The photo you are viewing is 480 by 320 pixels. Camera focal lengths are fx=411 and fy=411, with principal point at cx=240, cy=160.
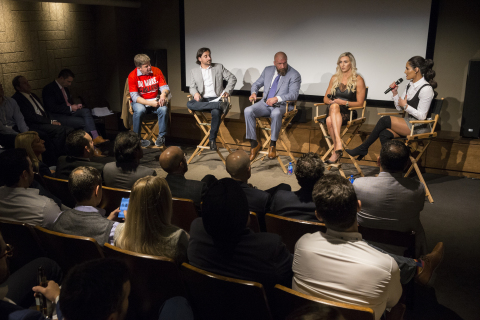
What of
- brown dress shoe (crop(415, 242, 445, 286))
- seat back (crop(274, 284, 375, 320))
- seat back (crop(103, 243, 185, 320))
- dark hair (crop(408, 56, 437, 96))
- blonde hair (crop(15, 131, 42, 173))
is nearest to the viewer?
seat back (crop(274, 284, 375, 320))

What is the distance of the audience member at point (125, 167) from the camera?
3.03 metres

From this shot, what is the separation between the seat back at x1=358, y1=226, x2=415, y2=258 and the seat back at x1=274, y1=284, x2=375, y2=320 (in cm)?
76

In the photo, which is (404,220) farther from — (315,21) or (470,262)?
(315,21)

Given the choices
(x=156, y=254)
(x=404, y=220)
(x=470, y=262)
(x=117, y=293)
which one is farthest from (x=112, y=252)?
(x=470, y=262)

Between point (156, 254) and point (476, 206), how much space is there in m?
3.42

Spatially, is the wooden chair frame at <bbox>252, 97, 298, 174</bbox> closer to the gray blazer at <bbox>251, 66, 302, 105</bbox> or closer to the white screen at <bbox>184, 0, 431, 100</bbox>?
the gray blazer at <bbox>251, 66, 302, 105</bbox>

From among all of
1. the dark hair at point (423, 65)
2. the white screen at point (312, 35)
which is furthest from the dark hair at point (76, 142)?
the white screen at point (312, 35)

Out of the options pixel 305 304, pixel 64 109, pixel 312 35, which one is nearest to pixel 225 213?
pixel 305 304

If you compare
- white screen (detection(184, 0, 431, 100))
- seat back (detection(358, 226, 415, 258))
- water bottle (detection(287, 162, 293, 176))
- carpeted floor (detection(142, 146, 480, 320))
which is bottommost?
carpeted floor (detection(142, 146, 480, 320))

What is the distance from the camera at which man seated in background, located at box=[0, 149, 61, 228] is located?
94.2 inches

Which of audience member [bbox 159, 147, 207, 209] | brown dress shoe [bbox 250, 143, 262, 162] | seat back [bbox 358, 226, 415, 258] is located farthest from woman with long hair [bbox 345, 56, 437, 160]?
seat back [bbox 358, 226, 415, 258]

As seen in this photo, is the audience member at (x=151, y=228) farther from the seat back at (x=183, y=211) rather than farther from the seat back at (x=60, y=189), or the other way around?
the seat back at (x=60, y=189)

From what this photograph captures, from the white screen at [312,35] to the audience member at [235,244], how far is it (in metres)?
4.38

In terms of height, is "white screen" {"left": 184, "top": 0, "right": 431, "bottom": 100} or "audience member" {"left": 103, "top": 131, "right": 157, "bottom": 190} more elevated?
"white screen" {"left": 184, "top": 0, "right": 431, "bottom": 100}
